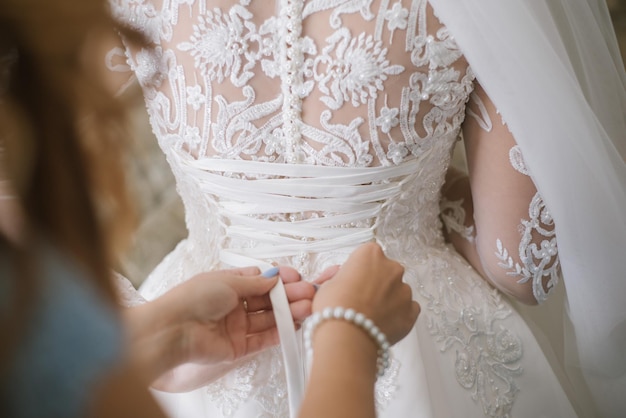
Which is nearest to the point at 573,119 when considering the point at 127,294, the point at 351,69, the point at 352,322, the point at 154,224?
the point at 351,69

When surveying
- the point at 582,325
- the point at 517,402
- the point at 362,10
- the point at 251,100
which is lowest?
the point at 517,402

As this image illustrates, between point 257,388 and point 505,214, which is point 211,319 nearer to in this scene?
point 257,388

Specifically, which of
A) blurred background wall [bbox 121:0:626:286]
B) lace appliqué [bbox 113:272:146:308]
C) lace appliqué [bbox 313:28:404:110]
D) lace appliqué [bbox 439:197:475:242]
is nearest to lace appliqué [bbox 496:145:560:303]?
lace appliqué [bbox 439:197:475:242]

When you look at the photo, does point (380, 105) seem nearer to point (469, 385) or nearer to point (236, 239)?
point (236, 239)

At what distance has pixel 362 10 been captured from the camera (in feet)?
2.63

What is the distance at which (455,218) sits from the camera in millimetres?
1104

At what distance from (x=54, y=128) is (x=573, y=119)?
66cm

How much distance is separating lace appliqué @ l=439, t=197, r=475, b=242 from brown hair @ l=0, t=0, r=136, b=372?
0.75m

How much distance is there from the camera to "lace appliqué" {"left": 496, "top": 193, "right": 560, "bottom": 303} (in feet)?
3.06

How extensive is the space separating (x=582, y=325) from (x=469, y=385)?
0.20 m

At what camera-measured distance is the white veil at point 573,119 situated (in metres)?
0.80

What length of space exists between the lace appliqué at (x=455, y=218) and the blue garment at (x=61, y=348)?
28.8 inches

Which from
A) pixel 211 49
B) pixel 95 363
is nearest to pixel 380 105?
pixel 211 49

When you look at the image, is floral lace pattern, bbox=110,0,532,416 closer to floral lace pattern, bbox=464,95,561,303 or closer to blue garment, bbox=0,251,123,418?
floral lace pattern, bbox=464,95,561,303
